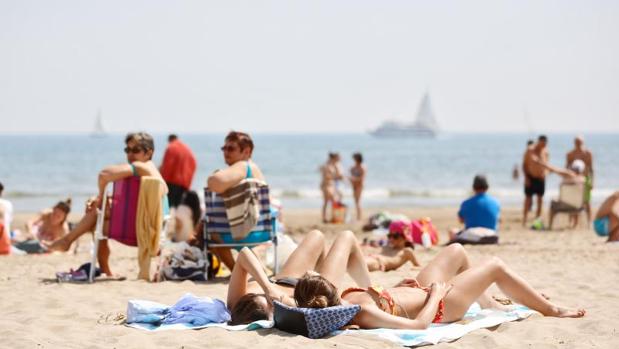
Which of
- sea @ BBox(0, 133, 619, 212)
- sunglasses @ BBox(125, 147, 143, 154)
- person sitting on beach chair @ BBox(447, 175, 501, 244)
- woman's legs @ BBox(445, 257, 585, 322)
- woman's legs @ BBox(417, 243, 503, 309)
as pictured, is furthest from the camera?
sea @ BBox(0, 133, 619, 212)

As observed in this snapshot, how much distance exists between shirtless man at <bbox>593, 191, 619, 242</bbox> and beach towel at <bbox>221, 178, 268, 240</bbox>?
439cm

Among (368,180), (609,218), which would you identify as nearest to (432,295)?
(609,218)

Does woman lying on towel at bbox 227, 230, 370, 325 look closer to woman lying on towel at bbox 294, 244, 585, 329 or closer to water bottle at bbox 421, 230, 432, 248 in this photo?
woman lying on towel at bbox 294, 244, 585, 329

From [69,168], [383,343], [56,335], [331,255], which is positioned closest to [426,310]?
[383,343]

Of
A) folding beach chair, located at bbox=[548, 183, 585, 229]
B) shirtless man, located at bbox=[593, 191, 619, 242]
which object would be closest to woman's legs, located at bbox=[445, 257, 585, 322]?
shirtless man, located at bbox=[593, 191, 619, 242]

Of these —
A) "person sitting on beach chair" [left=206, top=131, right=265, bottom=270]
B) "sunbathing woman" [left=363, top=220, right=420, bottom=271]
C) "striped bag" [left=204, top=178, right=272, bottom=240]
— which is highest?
"person sitting on beach chair" [left=206, top=131, right=265, bottom=270]

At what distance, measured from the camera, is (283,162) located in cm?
4791

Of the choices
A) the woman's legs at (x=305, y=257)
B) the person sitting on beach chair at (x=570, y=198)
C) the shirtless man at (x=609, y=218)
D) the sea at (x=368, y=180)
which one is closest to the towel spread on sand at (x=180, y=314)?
the woman's legs at (x=305, y=257)

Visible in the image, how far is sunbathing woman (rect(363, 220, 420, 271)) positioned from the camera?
748cm

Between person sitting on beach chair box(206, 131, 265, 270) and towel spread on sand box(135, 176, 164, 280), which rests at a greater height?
person sitting on beach chair box(206, 131, 265, 270)

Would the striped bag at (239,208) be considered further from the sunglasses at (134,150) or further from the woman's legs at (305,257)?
the woman's legs at (305,257)

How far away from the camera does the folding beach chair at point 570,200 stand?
12414 mm

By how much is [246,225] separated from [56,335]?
85.0 inches

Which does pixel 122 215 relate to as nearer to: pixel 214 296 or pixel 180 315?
pixel 214 296
